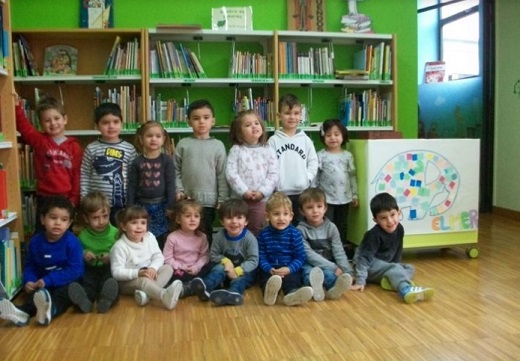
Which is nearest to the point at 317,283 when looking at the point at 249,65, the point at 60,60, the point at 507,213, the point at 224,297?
the point at 224,297

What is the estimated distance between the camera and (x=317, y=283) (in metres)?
2.83

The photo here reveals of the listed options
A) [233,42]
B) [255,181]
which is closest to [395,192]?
[255,181]

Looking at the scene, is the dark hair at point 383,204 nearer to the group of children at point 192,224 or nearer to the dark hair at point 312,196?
the group of children at point 192,224

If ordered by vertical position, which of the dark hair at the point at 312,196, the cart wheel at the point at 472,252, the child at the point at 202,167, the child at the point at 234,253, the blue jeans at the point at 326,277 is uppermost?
the child at the point at 202,167

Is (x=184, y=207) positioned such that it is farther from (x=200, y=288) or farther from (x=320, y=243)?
(x=320, y=243)

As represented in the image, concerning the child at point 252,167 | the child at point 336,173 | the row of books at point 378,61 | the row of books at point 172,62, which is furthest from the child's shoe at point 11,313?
the row of books at point 378,61

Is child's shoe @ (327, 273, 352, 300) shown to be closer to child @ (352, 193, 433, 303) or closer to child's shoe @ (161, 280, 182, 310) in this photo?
child @ (352, 193, 433, 303)

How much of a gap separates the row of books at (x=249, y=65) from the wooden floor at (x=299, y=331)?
7.04 ft

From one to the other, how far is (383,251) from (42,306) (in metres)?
1.92

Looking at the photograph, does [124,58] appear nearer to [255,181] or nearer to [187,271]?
[255,181]

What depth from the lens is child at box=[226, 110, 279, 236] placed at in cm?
333

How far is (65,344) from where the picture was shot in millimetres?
2246

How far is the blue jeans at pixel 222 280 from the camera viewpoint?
289 centimetres

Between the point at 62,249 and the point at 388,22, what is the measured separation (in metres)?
3.73
